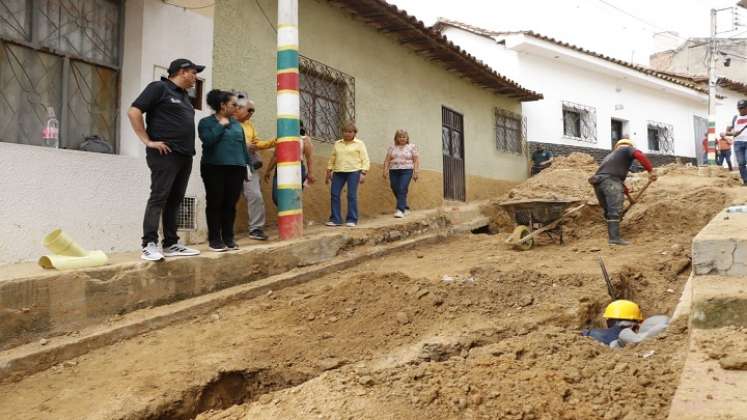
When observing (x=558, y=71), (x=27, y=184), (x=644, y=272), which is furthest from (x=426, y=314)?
(x=558, y=71)

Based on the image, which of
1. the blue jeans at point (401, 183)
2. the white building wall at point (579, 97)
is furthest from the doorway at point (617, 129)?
the blue jeans at point (401, 183)

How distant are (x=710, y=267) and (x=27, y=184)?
481 centimetres

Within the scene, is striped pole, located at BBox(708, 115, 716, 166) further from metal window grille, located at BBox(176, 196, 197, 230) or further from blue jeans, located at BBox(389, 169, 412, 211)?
metal window grille, located at BBox(176, 196, 197, 230)

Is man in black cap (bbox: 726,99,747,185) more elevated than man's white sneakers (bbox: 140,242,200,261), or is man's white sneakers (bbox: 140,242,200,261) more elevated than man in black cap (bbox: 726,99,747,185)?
man in black cap (bbox: 726,99,747,185)

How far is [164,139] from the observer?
A: 14.6 ft

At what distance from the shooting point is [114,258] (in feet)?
15.6

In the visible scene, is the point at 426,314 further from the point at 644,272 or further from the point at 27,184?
the point at 27,184

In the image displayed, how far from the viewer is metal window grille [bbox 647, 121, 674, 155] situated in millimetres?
19406

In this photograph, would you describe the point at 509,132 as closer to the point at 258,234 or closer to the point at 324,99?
the point at 324,99

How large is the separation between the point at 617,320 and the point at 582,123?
13678 millimetres

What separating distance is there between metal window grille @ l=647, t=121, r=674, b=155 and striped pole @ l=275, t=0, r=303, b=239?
16.6 metres

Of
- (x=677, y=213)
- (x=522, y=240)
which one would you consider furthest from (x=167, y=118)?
(x=677, y=213)

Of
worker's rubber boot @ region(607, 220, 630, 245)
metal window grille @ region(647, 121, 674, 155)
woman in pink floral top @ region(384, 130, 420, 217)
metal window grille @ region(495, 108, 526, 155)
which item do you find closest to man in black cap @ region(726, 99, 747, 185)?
worker's rubber boot @ region(607, 220, 630, 245)

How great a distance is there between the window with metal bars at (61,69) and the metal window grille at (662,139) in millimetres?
18022
